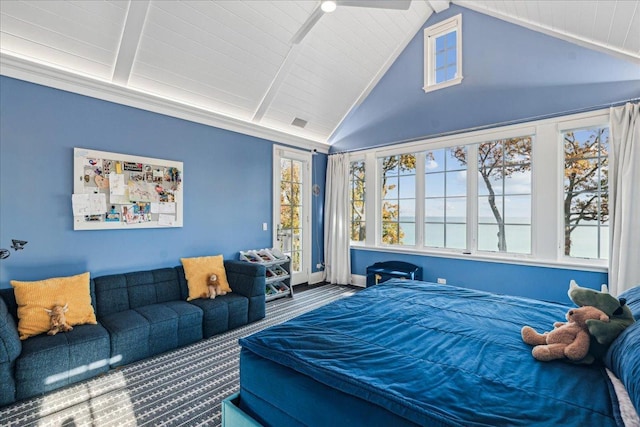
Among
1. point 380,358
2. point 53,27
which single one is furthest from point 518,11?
point 53,27

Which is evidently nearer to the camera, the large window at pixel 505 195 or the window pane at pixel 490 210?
the large window at pixel 505 195

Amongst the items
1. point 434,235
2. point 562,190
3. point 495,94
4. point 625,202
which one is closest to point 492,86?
point 495,94

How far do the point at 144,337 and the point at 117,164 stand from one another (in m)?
1.80

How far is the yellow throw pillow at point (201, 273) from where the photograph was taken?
3447 millimetres

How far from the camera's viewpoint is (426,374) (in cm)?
130

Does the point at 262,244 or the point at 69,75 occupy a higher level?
the point at 69,75

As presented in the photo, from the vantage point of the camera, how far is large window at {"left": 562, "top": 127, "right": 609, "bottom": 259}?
3.42 metres

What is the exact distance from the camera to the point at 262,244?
15.7 feet

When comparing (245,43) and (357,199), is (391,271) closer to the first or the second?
(357,199)

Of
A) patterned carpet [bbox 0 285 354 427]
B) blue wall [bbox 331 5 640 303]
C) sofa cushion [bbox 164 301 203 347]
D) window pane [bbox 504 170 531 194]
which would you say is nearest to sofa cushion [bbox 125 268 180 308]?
sofa cushion [bbox 164 301 203 347]

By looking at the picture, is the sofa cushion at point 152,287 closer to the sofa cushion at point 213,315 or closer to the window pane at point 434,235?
the sofa cushion at point 213,315

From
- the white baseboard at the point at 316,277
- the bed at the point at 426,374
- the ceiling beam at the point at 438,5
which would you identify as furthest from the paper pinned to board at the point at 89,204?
the ceiling beam at the point at 438,5

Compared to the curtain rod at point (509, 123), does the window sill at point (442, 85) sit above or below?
above

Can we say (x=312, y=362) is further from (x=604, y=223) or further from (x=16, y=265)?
(x=604, y=223)
